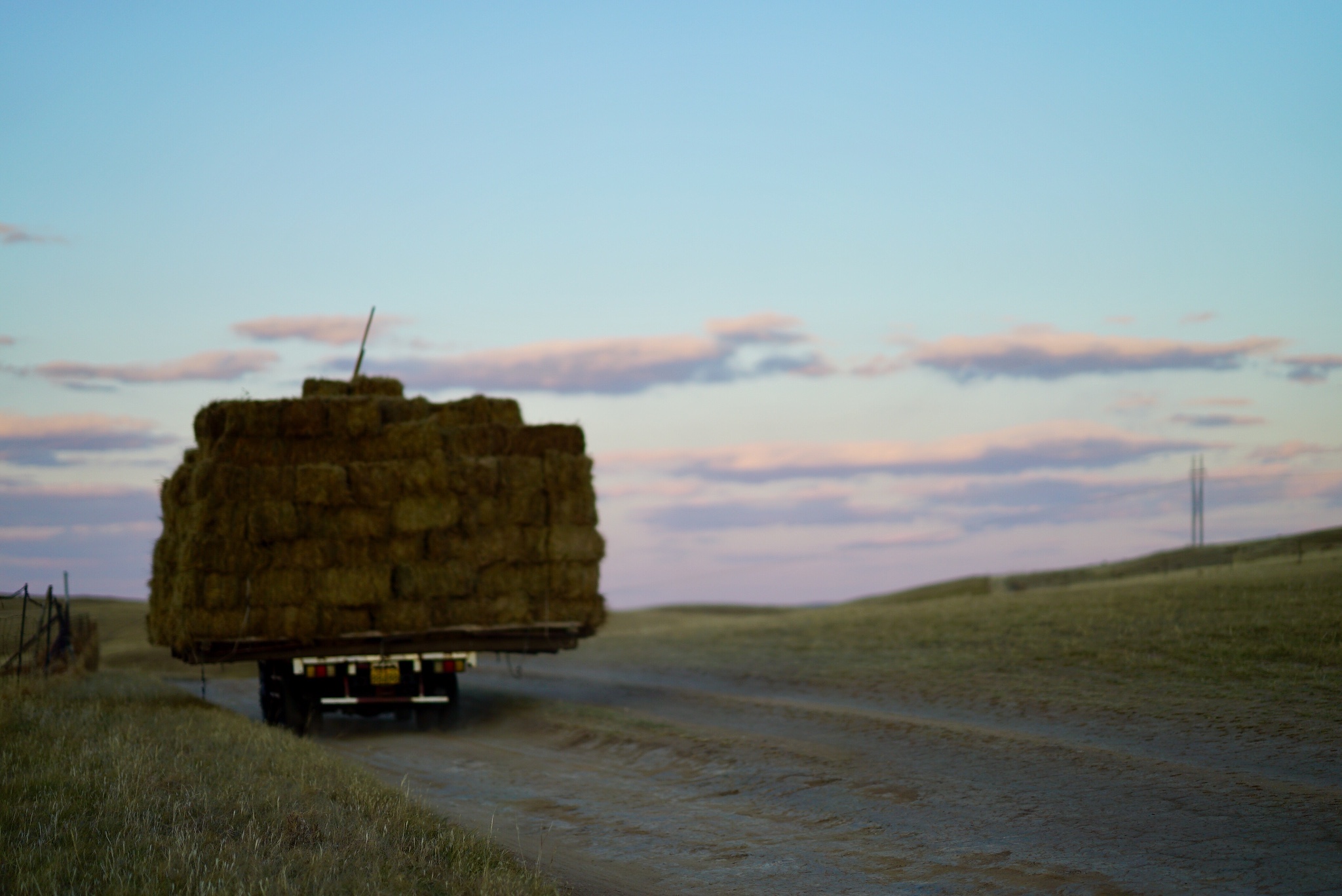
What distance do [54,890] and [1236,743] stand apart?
10770 millimetres

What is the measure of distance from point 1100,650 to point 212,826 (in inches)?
599

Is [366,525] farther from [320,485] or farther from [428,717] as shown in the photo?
[428,717]

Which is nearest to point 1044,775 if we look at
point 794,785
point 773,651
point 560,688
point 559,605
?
point 794,785

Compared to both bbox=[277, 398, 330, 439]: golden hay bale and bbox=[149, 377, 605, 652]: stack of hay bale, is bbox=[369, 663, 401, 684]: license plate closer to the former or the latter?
bbox=[149, 377, 605, 652]: stack of hay bale

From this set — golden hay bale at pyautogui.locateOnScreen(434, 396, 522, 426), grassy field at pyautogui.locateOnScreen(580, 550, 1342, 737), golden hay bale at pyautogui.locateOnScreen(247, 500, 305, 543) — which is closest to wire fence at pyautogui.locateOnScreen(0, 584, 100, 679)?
golden hay bale at pyautogui.locateOnScreen(247, 500, 305, 543)

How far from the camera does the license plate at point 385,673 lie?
1648 centimetres

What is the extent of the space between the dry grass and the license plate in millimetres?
4211

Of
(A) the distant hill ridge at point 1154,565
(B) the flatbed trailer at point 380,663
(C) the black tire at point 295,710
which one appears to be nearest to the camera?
(B) the flatbed trailer at point 380,663

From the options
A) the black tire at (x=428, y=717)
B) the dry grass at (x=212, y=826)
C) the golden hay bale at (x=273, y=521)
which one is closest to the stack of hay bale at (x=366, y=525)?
the golden hay bale at (x=273, y=521)

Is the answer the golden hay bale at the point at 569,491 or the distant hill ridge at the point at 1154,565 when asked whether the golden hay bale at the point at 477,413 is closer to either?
the golden hay bale at the point at 569,491

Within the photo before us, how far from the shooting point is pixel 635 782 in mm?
12164

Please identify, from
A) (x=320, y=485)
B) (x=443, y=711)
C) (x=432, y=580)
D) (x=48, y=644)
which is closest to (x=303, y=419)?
(x=320, y=485)

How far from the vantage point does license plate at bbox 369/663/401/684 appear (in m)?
16.5

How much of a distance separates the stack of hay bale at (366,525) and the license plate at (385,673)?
655 mm
